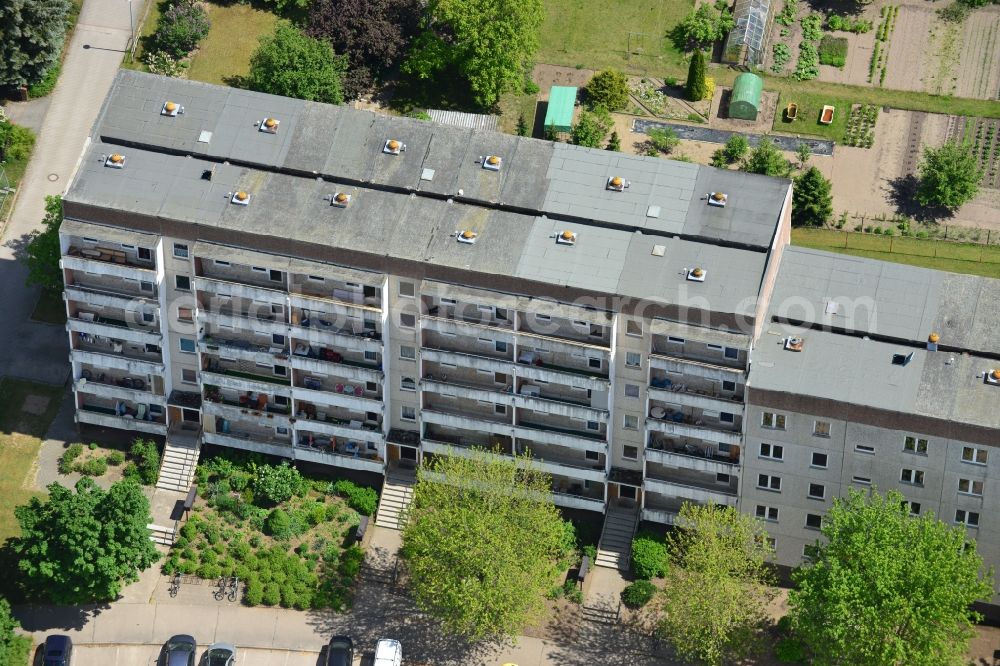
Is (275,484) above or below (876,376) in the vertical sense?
below

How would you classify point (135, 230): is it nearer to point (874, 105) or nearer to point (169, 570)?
point (169, 570)

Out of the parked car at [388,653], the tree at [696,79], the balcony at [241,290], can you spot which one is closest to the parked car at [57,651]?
the parked car at [388,653]

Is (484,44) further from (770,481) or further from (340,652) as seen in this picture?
(340,652)

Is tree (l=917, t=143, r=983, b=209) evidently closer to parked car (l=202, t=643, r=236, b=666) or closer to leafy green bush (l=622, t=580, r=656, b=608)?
leafy green bush (l=622, t=580, r=656, b=608)

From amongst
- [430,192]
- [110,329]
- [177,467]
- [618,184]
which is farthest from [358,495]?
[618,184]


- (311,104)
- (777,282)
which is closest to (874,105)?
(777,282)

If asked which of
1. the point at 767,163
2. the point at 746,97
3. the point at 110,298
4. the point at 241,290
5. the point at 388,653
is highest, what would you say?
the point at 746,97

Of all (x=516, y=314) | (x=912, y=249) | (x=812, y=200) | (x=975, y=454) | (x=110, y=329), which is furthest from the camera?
(x=812, y=200)

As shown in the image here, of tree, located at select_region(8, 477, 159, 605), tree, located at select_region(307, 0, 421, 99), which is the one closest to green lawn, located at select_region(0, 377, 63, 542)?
tree, located at select_region(8, 477, 159, 605)
